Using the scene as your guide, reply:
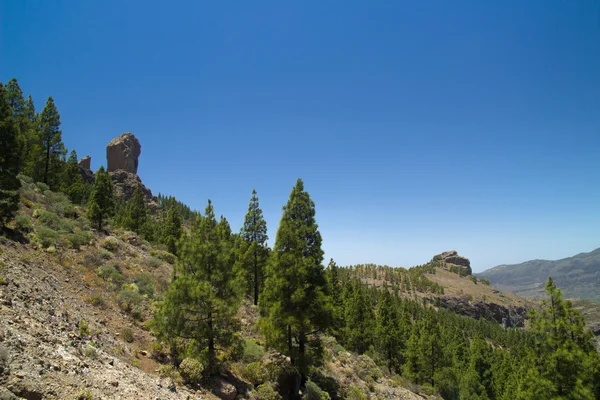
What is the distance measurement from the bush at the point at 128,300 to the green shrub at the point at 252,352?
6.86 m

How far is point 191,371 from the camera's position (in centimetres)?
1266

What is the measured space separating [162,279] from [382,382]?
2085 centimetres

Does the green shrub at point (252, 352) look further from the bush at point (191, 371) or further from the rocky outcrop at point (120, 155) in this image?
the rocky outcrop at point (120, 155)

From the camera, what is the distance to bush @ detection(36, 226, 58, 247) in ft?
59.9

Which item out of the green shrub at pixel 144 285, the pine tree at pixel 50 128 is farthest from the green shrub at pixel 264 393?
the pine tree at pixel 50 128

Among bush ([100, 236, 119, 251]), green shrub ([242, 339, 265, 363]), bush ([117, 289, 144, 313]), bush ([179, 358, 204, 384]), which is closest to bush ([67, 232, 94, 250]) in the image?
bush ([100, 236, 119, 251])

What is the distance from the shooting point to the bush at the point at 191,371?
495 inches

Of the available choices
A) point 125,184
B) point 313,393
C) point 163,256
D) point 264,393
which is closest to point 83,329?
point 264,393

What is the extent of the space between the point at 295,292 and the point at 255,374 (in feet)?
15.2

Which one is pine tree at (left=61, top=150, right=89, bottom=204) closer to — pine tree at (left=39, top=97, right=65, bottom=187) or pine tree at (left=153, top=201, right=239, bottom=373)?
pine tree at (left=39, top=97, right=65, bottom=187)

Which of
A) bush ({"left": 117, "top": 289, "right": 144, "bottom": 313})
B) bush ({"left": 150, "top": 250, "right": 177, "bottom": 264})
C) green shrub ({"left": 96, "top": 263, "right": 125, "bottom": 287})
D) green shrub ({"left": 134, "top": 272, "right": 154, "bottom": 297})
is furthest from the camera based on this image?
bush ({"left": 150, "top": 250, "right": 177, "bottom": 264})

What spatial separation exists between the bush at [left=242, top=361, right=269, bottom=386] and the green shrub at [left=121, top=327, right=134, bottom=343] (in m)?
5.93

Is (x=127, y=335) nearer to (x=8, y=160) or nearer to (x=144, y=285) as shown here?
(x=144, y=285)

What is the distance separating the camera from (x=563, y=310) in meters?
15.0
